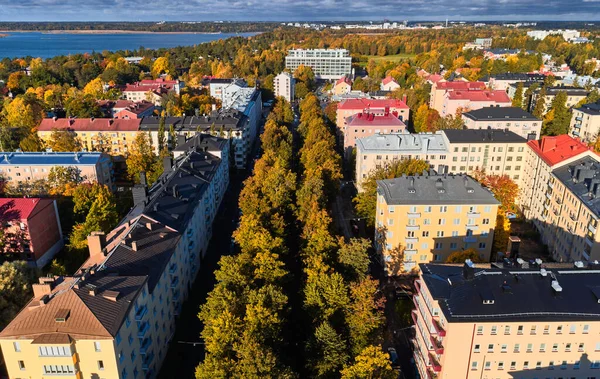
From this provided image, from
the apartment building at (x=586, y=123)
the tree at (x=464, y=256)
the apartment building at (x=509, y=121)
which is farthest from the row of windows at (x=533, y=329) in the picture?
the apartment building at (x=586, y=123)

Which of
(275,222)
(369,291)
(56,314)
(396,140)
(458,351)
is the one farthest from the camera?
(396,140)

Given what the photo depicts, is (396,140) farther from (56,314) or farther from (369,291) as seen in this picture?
(56,314)

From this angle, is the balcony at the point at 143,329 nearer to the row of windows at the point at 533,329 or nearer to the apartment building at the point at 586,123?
the row of windows at the point at 533,329

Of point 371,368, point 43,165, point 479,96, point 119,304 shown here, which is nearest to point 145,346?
point 119,304

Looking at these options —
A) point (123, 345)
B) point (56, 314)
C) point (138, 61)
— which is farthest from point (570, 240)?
point (138, 61)

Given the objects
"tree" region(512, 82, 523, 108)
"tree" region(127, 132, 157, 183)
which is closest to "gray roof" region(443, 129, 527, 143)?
"tree" region(512, 82, 523, 108)

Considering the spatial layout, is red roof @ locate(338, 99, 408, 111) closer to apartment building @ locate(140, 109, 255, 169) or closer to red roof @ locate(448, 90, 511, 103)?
red roof @ locate(448, 90, 511, 103)
